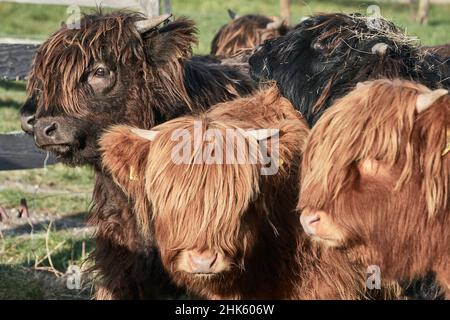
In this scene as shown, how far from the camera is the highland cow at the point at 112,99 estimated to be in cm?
587

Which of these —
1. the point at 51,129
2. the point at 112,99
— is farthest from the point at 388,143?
the point at 51,129

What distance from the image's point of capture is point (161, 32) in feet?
20.1

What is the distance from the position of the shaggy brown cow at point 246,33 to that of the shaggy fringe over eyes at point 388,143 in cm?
446

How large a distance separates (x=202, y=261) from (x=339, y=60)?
176 cm

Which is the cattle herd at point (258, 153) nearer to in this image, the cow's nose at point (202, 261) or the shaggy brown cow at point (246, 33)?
the cow's nose at point (202, 261)

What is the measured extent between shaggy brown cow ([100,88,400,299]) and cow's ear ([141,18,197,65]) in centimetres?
72

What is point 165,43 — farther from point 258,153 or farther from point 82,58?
point 258,153

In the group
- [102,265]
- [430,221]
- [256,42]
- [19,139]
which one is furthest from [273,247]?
[256,42]

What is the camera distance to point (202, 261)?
475cm

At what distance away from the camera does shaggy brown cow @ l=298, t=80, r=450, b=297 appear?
14.6 ft
